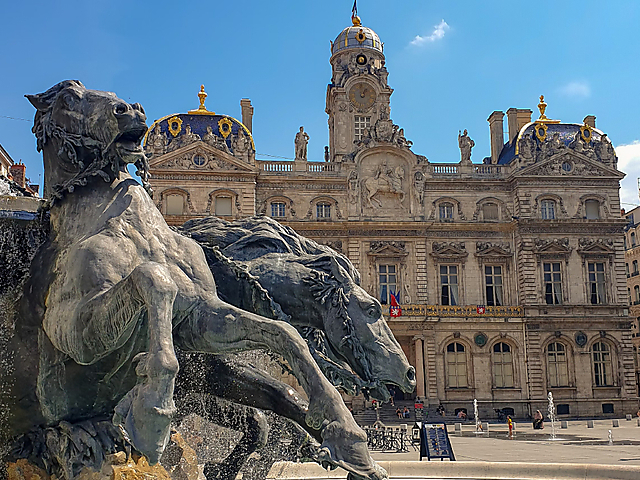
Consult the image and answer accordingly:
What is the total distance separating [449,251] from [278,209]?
9380 millimetres

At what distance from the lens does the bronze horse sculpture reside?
4.03m

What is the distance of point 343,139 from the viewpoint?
39812 millimetres

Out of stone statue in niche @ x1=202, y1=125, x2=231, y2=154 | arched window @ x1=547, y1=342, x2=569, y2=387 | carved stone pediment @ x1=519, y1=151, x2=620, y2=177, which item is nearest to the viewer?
stone statue in niche @ x1=202, y1=125, x2=231, y2=154

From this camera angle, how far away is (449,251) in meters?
36.6

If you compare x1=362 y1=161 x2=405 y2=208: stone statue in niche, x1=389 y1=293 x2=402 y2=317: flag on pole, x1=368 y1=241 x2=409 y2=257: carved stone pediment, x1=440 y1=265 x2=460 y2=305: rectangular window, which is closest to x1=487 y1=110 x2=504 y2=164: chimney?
x1=362 y1=161 x2=405 y2=208: stone statue in niche

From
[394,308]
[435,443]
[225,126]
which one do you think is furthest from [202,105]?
[435,443]

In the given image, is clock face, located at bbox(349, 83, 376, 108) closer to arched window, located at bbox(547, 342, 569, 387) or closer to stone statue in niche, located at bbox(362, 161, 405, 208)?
stone statue in niche, located at bbox(362, 161, 405, 208)

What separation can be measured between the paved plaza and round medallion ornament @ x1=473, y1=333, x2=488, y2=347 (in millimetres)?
4856

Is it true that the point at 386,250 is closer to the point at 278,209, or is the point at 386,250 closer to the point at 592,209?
the point at 278,209

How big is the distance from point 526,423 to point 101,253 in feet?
108

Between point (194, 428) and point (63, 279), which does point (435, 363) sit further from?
point (63, 279)

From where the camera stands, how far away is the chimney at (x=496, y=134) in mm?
42156

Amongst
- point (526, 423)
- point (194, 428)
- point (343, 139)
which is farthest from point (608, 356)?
point (194, 428)

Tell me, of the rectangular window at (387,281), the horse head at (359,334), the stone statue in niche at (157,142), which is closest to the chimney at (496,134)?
the rectangular window at (387,281)
